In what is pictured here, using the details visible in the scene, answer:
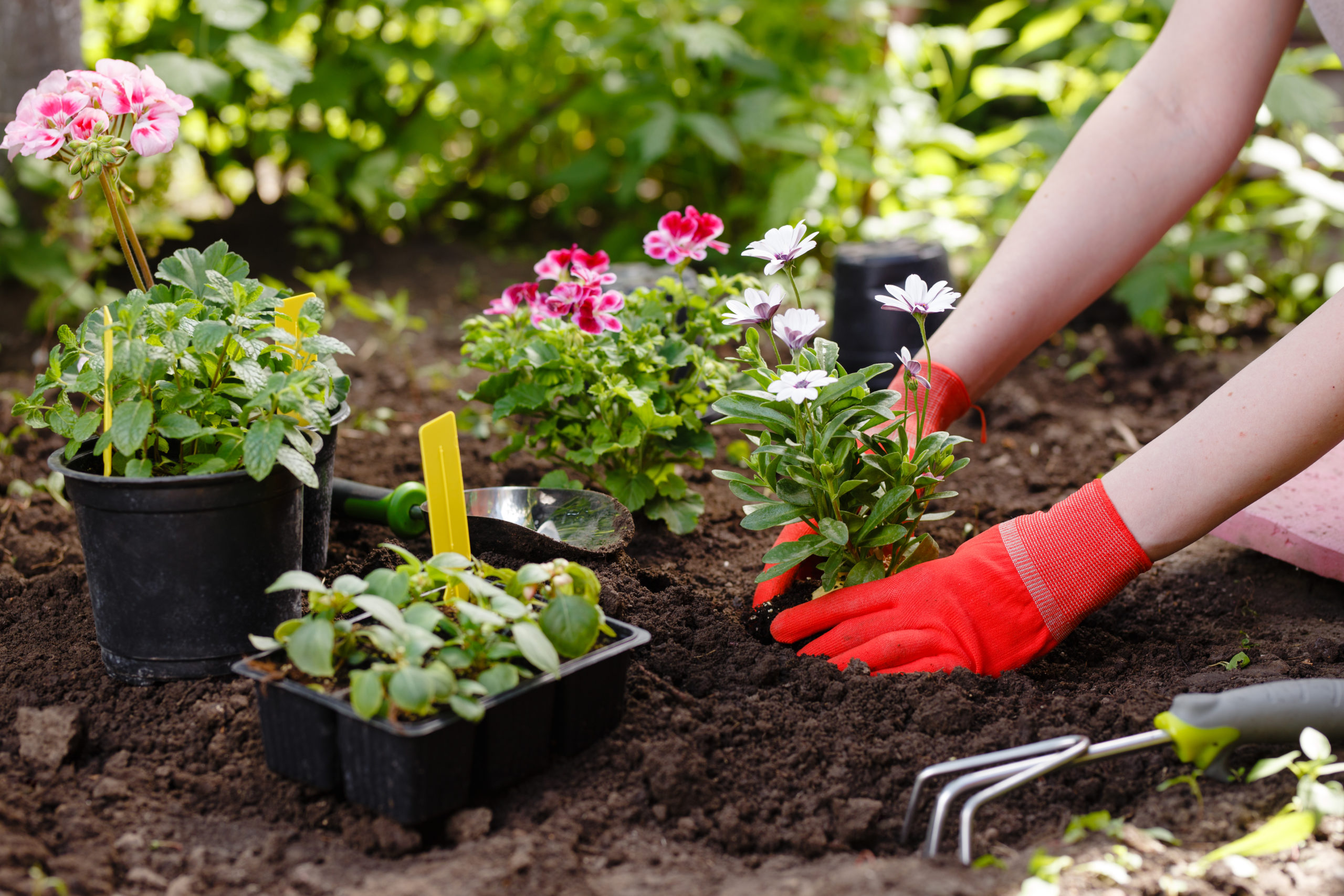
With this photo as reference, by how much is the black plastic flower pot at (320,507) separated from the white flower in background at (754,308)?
618mm

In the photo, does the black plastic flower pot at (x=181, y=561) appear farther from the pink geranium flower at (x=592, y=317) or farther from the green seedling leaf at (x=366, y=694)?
the pink geranium flower at (x=592, y=317)

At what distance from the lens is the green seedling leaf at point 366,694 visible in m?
1.07

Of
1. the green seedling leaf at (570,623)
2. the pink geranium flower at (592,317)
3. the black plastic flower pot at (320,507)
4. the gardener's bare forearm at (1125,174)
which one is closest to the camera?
the green seedling leaf at (570,623)

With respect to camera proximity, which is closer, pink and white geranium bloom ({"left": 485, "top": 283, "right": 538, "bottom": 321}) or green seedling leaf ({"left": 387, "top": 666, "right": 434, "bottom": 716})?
green seedling leaf ({"left": 387, "top": 666, "right": 434, "bottom": 716})

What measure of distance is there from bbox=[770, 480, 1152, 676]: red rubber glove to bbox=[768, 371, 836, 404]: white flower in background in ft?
1.14

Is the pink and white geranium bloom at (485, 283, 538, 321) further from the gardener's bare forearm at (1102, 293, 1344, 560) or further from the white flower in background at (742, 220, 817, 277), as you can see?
the gardener's bare forearm at (1102, 293, 1344, 560)

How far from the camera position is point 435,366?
279 centimetres

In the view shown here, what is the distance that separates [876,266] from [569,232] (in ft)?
6.38

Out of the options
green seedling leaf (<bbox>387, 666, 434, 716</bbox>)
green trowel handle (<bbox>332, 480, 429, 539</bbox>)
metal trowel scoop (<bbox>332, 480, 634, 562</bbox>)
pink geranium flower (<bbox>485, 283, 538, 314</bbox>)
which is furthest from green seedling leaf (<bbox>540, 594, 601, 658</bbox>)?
pink geranium flower (<bbox>485, 283, 538, 314</bbox>)

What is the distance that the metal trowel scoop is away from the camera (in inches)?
65.3

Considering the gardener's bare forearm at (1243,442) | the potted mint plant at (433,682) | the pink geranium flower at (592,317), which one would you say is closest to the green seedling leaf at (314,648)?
the potted mint plant at (433,682)

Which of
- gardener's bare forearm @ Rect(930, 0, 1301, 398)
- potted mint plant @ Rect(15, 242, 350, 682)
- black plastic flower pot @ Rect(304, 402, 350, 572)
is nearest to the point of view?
potted mint plant @ Rect(15, 242, 350, 682)

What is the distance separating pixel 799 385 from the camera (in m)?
1.32

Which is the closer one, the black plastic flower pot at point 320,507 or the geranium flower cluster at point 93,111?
the geranium flower cluster at point 93,111
